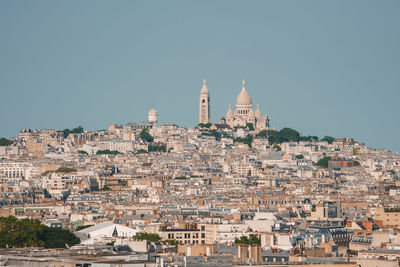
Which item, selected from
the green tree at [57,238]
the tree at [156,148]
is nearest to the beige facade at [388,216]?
the green tree at [57,238]

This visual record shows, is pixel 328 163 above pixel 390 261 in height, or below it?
above

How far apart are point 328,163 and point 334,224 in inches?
3632

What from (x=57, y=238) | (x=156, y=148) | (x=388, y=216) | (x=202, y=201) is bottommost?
(x=57, y=238)

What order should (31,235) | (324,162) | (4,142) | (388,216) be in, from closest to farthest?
1. (31,235)
2. (388,216)
3. (324,162)
4. (4,142)

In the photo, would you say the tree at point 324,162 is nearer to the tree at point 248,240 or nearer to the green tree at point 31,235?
the tree at point 248,240

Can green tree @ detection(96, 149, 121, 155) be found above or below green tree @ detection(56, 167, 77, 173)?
above

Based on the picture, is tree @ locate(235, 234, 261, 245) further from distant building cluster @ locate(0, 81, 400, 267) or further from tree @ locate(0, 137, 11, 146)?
tree @ locate(0, 137, 11, 146)

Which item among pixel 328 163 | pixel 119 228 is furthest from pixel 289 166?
pixel 119 228

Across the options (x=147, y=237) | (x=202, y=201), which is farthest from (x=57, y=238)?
(x=202, y=201)

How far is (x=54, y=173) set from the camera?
152875 millimetres

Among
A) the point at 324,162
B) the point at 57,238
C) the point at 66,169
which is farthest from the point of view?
the point at 324,162

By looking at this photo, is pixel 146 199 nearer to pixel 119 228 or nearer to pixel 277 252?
pixel 119 228

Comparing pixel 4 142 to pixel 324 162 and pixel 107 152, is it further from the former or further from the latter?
pixel 324 162

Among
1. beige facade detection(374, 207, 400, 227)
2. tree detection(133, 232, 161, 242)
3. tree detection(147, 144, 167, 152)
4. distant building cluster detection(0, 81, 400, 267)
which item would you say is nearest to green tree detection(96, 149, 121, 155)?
distant building cluster detection(0, 81, 400, 267)
